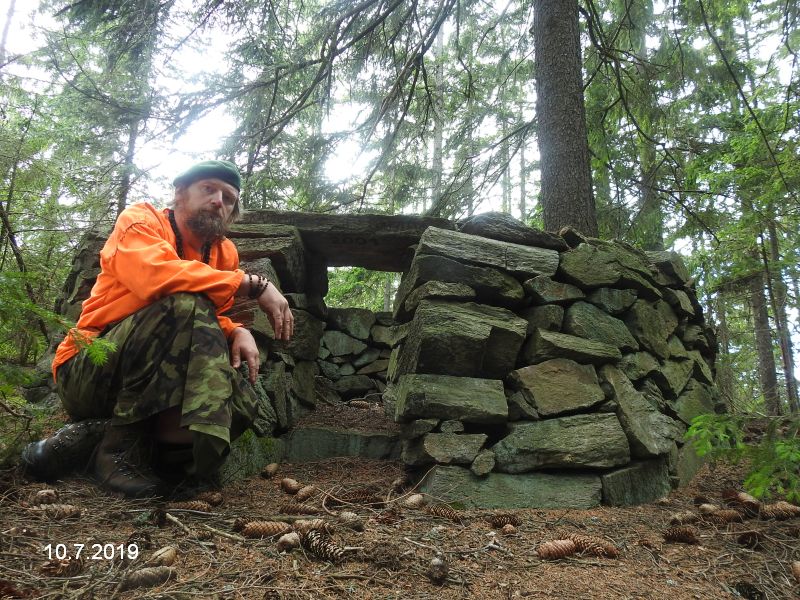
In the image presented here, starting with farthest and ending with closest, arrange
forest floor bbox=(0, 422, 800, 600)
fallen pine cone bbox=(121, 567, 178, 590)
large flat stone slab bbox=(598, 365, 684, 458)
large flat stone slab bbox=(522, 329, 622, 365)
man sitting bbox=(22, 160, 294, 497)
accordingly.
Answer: large flat stone slab bbox=(522, 329, 622, 365), large flat stone slab bbox=(598, 365, 684, 458), man sitting bbox=(22, 160, 294, 497), forest floor bbox=(0, 422, 800, 600), fallen pine cone bbox=(121, 567, 178, 590)

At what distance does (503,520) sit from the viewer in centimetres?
226

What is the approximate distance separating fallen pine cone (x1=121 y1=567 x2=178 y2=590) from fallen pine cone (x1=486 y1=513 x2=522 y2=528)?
1356 mm

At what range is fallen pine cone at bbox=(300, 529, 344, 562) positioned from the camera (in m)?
1.65

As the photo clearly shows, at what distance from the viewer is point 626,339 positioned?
349 centimetres

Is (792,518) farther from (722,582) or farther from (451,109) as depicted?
(451,109)

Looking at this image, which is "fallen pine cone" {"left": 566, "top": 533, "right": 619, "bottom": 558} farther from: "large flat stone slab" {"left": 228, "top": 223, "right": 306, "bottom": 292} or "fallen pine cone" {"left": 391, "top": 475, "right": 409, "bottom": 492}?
"large flat stone slab" {"left": 228, "top": 223, "right": 306, "bottom": 292}

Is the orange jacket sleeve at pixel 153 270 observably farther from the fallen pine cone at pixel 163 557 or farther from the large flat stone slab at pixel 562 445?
the large flat stone slab at pixel 562 445

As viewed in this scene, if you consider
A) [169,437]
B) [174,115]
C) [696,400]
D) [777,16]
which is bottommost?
[169,437]

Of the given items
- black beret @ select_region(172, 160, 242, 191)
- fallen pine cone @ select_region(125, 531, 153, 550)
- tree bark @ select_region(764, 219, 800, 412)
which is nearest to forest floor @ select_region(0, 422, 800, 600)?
fallen pine cone @ select_region(125, 531, 153, 550)

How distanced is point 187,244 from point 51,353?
185 cm

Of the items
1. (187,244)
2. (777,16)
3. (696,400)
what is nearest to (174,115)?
(187,244)

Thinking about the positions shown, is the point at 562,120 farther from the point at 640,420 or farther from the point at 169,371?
the point at 169,371

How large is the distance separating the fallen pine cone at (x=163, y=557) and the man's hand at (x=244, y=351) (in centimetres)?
100

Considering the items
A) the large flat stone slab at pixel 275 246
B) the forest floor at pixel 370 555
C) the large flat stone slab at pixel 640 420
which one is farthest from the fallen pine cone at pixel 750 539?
the large flat stone slab at pixel 275 246
